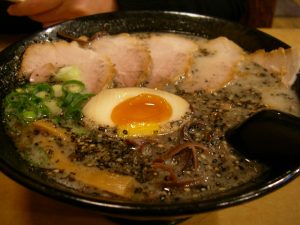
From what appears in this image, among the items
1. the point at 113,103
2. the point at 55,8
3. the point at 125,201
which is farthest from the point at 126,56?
the point at 125,201

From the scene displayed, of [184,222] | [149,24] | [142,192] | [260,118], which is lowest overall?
[184,222]

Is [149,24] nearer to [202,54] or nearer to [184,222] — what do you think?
[202,54]

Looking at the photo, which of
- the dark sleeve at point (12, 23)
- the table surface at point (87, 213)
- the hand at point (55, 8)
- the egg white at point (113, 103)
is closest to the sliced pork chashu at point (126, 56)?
the egg white at point (113, 103)

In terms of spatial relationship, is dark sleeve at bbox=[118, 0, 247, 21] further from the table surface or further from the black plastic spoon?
the table surface

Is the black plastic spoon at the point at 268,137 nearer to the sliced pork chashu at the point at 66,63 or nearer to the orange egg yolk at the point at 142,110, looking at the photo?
the orange egg yolk at the point at 142,110

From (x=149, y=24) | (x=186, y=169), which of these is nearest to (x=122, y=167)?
(x=186, y=169)

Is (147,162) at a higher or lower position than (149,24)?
lower

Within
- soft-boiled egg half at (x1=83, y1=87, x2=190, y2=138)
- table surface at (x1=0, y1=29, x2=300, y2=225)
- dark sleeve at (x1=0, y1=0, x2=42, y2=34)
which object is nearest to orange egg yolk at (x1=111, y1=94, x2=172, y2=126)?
soft-boiled egg half at (x1=83, y1=87, x2=190, y2=138)
